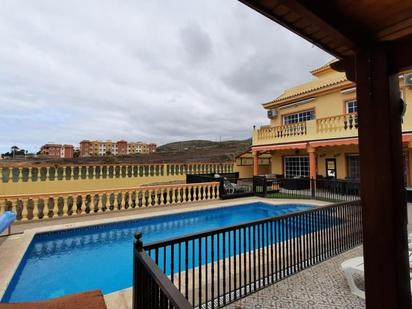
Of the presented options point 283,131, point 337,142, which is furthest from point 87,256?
point 283,131

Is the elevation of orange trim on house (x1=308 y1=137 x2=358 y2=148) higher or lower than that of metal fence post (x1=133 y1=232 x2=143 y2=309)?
higher

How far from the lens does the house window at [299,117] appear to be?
54.4ft

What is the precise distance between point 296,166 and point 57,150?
2856 cm

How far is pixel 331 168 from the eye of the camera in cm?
1555

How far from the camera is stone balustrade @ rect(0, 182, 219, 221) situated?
8.12 meters

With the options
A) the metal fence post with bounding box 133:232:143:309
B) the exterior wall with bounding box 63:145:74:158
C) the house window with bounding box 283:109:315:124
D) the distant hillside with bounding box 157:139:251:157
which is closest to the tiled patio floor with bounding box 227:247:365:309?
the metal fence post with bounding box 133:232:143:309

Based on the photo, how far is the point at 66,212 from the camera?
351 inches

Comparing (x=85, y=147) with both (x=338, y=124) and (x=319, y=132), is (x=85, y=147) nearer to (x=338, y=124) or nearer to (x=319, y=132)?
(x=319, y=132)

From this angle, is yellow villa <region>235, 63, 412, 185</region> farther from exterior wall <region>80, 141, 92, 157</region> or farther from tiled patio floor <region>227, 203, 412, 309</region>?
exterior wall <region>80, 141, 92, 157</region>

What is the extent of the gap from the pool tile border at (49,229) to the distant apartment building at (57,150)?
20.9 m

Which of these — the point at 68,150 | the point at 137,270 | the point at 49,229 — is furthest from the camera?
the point at 68,150

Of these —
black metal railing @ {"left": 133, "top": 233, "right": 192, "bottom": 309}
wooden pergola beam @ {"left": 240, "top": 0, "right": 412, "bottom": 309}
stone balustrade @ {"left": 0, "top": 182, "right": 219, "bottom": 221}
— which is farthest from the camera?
stone balustrade @ {"left": 0, "top": 182, "right": 219, "bottom": 221}

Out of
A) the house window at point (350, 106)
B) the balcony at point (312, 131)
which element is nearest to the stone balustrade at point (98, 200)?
the balcony at point (312, 131)

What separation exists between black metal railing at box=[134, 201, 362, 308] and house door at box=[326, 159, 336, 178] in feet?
35.6
